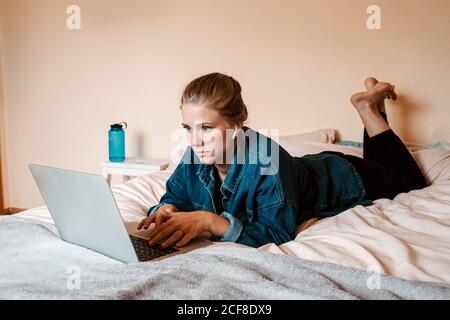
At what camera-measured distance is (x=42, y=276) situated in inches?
26.1

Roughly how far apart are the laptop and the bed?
0.09 ft

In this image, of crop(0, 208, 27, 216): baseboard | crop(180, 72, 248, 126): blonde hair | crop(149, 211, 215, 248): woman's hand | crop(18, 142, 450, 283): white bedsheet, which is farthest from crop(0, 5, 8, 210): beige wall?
crop(149, 211, 215, 248): woman's hand

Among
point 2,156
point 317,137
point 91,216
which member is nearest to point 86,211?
point 91,216

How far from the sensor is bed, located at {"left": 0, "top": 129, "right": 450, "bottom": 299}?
594 mm

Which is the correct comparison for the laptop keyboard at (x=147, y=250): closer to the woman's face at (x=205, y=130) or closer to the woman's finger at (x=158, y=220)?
the woman's finger at (x=158, y=220)

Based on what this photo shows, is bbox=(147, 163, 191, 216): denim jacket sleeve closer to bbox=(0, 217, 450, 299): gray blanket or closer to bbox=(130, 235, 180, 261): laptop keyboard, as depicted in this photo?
bbox=(130, 235, 180, 261): laptop keyboard

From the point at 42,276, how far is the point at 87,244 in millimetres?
185

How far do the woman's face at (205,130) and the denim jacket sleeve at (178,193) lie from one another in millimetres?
209

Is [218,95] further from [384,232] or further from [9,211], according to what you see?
[9,211]

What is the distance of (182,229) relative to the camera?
0.93 m

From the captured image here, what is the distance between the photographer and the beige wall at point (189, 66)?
198 centimetres

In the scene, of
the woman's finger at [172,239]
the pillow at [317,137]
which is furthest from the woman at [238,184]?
the pillow at [317,137]

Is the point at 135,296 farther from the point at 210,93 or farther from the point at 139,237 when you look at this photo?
the point at 210,93
